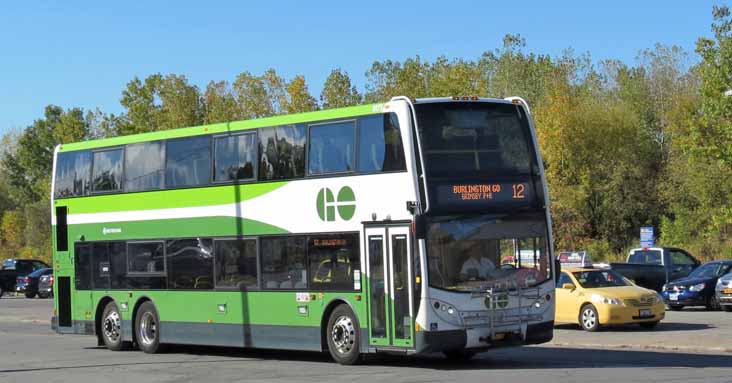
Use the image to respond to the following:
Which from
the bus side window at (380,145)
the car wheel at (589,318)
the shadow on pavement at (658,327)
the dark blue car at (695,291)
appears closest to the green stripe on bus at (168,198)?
the bus side window at (380,145)

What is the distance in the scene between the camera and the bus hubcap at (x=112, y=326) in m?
23.6

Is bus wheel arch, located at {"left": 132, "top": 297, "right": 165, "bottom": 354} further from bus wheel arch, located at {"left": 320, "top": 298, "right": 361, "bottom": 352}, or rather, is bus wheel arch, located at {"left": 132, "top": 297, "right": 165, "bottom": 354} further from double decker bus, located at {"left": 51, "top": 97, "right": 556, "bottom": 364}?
bus wheel arch, located at {"left": 320, "top": 298, "right": 361, "bottom": 352}

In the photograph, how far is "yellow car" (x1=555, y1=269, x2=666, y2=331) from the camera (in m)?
24.7

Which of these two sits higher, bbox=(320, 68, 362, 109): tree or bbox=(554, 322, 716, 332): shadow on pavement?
bbox=(320, 68, 362, 109): tree

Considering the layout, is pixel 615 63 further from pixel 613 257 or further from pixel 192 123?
pixel 192 123

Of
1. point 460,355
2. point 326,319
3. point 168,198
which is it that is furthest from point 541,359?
point 168,198

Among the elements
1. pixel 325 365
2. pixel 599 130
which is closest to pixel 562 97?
pixel 599 130

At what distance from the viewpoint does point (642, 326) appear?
25781 mm

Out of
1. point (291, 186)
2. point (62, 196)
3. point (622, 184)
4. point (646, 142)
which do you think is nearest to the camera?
point (291, 186)

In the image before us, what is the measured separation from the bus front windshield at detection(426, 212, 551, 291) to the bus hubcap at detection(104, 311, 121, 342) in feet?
30.1

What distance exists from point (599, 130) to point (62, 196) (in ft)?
148

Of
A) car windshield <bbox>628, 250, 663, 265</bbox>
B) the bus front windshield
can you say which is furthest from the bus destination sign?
car windshield <bbox>628, 250, 663, 265</bbox>

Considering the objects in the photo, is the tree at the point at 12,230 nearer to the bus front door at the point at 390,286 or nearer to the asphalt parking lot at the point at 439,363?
the asphalt parking lot at the point at 439,363

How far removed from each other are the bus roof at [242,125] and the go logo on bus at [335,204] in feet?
4.08
